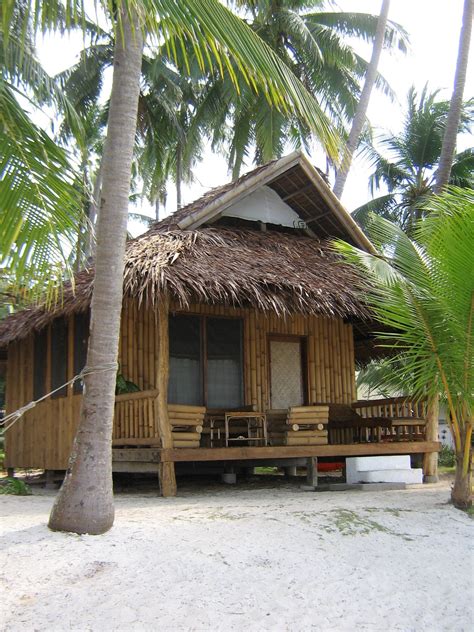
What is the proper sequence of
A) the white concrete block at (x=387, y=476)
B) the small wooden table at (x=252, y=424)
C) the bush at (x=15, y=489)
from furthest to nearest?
the white concrete block at (x=387, y=476) < the bush at (x=15, y=489) < the small wooden table at (x=252, y=424)

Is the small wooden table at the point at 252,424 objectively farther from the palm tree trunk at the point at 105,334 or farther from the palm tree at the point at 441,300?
the palm tree trunk at the point at 105,334

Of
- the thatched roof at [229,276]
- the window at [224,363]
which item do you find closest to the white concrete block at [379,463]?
the window at [224,363]

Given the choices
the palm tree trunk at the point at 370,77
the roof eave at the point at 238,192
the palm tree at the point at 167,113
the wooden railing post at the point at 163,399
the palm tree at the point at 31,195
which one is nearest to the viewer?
the palm tree at the point at 31,195

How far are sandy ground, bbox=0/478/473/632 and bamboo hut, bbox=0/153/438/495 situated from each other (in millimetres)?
1906

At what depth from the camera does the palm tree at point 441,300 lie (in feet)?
24.7

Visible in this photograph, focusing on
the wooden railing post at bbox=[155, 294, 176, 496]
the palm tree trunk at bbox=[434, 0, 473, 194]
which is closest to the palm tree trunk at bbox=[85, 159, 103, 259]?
the wooden railing post at bbox=[155, 294, 176, 496]

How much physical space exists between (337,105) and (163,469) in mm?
14156

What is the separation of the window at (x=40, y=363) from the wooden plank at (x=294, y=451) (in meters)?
3.56

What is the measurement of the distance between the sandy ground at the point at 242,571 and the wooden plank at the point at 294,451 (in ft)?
3.94

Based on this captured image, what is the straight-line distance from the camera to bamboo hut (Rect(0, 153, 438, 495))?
30.0 ft

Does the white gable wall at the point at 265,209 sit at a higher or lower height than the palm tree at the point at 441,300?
higher

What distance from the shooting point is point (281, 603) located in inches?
202

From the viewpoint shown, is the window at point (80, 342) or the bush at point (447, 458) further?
the bush at point (447, 458)

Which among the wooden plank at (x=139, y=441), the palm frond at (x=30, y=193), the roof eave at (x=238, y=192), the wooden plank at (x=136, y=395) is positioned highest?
the roof eave at (x=238, y=192)
